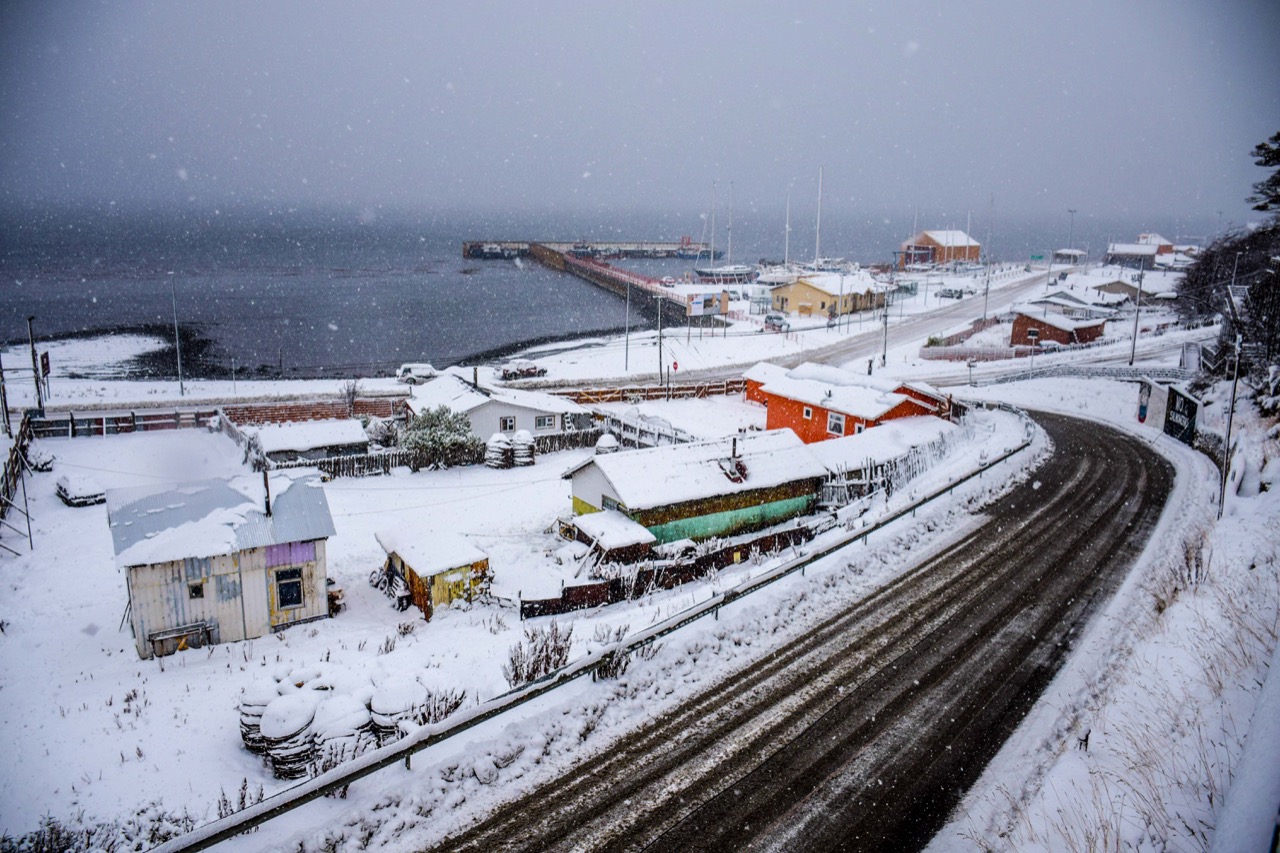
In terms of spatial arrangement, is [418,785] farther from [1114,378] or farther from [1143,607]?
[1114,378]

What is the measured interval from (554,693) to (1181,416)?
30.7 m

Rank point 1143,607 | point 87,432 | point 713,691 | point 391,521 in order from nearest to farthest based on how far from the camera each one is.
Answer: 1. point 713,691
2. point 1143,607
3. point 391,521
4. point 87,432

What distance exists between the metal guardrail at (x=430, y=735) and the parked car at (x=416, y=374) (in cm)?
4509

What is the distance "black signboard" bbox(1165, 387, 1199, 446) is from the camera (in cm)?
2978

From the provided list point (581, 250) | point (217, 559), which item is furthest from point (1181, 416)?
point (581, 250)

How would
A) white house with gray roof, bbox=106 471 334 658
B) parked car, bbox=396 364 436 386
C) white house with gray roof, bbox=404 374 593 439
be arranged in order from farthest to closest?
1. parked car, bbox=396 364 436 386
2. white house with gray roof, bbox=404 374 593 439
3. white house with gray roof, bbox=106 471 334 658

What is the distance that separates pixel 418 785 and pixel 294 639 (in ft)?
31.7

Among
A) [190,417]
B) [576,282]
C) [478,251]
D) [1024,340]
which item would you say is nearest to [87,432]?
[190,417]

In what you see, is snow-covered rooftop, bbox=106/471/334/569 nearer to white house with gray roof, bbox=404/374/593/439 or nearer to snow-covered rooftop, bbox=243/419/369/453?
snow-covered rooftop, bbox=243/419/369/453

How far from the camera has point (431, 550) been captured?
1891 centimetres

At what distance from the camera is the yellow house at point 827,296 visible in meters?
80.9

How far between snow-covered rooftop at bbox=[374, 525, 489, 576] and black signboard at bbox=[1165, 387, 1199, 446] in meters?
27.5

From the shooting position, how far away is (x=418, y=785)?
8.64 m

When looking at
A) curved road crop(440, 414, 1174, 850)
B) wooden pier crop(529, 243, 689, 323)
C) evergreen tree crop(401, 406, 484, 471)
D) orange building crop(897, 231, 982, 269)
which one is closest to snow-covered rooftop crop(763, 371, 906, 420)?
evergreen tree crop(401, 406, 484, 471)
